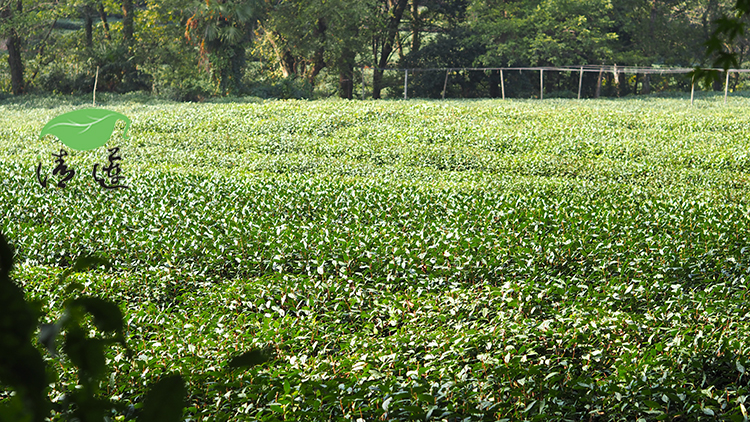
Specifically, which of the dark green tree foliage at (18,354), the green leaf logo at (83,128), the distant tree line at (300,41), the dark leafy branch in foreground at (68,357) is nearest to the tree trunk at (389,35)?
the distant tree line at (300,41)

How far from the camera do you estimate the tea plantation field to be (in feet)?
12.5

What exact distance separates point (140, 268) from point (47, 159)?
8082 millimetres

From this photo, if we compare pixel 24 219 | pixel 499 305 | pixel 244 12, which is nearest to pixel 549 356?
pixel 499 305

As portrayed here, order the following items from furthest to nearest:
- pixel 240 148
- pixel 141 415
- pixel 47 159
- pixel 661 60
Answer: pixel 661 60
pixel 240 148
pixel 47 159
pixel 141 415

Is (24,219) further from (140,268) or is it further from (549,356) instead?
(549,356)

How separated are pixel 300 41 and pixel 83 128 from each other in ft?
78.2

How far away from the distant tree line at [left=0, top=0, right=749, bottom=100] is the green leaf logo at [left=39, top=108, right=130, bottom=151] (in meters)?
17.9

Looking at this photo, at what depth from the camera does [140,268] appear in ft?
23.6

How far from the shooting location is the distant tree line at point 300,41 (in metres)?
30.3

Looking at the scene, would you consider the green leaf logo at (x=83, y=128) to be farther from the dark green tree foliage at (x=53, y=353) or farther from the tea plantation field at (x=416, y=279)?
the dark green tree foliage at (x=53, y=353)

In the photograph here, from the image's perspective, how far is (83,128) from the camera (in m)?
10.3

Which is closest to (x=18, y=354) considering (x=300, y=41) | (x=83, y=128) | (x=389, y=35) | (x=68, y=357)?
(x=68, y=357)

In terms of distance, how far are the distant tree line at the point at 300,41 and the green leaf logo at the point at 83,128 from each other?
17892 millimetres

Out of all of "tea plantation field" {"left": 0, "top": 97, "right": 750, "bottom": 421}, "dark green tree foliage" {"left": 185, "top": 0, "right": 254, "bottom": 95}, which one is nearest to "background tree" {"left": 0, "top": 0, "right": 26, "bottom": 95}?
"dark green tree foliage" {"left": 185, "top": 0, "right": 254, "bottom": 95}
